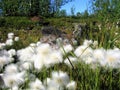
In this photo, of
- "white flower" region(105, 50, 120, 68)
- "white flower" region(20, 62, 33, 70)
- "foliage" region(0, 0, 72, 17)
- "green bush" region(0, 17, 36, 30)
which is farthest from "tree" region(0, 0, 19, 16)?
"white flower" region(105, 50, 120, 68)

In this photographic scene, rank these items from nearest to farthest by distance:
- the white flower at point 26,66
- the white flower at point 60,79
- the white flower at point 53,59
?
the white flower at point 60,79 < the white flower at point 53,59 < the white flower at point 26,66

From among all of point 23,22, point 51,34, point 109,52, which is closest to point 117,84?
point 109,52

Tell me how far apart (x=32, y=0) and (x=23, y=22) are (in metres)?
11.1

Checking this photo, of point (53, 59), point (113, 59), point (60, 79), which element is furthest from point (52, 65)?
point (113, 59)

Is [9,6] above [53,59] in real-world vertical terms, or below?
below

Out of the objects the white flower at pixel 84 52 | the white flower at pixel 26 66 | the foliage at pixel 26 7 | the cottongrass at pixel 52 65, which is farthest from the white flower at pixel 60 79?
the foliage at pixel 26 7

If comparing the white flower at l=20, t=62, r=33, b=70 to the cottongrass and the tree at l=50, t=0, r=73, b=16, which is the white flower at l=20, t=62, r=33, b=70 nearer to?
the cottongrass

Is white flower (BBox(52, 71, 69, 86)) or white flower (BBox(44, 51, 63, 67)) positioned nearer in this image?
white flower (BBox(52, 71, 69, 86))

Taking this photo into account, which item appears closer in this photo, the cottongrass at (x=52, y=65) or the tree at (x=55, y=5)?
the cottongrass at (x=52, y=65)

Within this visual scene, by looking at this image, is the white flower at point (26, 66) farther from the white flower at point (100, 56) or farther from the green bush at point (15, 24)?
the green bush at point (15, 24)

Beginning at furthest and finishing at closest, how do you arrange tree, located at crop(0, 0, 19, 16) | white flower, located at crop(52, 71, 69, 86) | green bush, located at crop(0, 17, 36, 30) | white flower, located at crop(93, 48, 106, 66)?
1. tree, located at crop(0, 0, 19, 16)
2. green bush, located at crop(0, 17, 36, 30)
3. white flower, located at crop(93, 48, 106, 66)
4. white flower, located at crop(52, 71, 69, 86)

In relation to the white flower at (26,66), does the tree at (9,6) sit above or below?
below

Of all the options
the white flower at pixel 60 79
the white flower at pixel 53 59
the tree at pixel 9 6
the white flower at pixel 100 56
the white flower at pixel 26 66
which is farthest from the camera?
the tree at pixel 9 6

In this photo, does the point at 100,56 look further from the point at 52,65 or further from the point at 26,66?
the point at 26,66
